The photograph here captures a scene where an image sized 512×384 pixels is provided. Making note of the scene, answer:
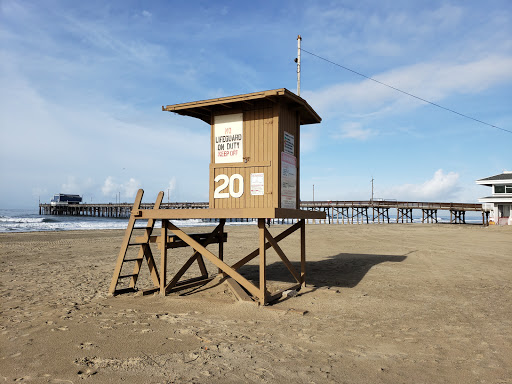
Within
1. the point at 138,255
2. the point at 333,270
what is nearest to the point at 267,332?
the point at 138,255

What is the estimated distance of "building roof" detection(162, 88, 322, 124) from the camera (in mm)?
7328

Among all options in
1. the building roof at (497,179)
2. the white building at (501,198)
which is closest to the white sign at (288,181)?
the white building at (501,198)

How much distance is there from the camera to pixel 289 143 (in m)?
8.27

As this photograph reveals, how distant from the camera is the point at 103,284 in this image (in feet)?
30.9

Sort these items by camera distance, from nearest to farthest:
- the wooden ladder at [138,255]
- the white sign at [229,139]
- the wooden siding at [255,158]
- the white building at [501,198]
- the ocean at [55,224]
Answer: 1. the wooden siding at [255,158]
2. the white sign at [229,139]
3. the wooden ladder at [138,255]
4. the ocean at [55,224]
5. the white building at [501,198]

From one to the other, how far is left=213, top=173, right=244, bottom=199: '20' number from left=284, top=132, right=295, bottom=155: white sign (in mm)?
1242

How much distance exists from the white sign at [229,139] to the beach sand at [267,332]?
312 centimetres

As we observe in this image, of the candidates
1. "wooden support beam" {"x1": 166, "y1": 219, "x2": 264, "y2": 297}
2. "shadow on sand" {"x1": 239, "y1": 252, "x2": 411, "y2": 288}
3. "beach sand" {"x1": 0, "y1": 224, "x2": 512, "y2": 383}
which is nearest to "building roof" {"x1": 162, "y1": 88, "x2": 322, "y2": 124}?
"wooden support beam" {"x1": 166, "y1": 219, "x2": 264, "y2": 297}

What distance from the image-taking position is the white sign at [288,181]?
782cm

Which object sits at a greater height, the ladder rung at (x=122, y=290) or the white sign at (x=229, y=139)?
the white sign at (x=229, y=139)

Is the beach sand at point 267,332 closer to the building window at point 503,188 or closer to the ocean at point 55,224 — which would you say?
the ocean at point 55,224

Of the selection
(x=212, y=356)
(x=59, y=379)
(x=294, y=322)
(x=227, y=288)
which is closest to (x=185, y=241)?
(x=227, y=288)

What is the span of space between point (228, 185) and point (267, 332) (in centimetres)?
342

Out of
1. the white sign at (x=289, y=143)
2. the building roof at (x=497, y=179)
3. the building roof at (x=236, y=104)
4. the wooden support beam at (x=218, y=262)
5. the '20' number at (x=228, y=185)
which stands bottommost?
the wooden support beam at (x=218, y=262)
